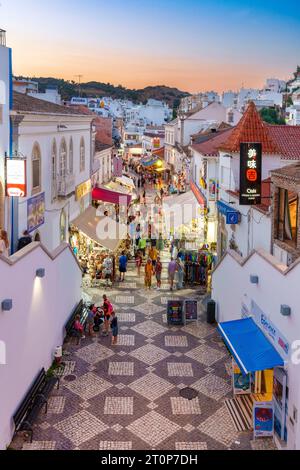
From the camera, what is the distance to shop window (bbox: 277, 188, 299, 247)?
13.6m

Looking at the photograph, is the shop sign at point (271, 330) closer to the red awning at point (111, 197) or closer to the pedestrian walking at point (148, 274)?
the pedestrian walking at point (148, 274)

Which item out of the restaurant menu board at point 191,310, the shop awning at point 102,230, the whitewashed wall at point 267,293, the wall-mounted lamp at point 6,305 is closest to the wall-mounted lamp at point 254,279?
the whitewashed wall at point 267,293

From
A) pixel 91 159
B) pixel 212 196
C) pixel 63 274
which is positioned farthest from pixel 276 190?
pixel 91 159

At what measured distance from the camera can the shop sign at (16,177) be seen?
1449cm

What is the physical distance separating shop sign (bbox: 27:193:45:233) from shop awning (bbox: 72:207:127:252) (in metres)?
4.40

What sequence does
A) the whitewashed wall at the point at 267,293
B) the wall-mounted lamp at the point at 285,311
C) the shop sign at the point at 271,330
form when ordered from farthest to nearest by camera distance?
1. the shop sign at the point at 271,330
2. the wall-mounted lamp at the point at 285,311
3. the whitewashed wall at the point at 267,293

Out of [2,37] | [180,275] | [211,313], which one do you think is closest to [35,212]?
[2,37]

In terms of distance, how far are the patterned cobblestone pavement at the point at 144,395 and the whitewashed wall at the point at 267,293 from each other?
1.32 metres

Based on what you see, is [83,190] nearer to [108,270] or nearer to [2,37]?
[108,270]

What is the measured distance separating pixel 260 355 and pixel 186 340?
5.46 m

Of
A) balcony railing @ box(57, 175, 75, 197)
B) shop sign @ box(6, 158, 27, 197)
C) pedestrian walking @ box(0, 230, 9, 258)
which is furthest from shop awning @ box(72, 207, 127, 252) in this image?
pedestrian walking @ box(0, 230, 9, 258)
